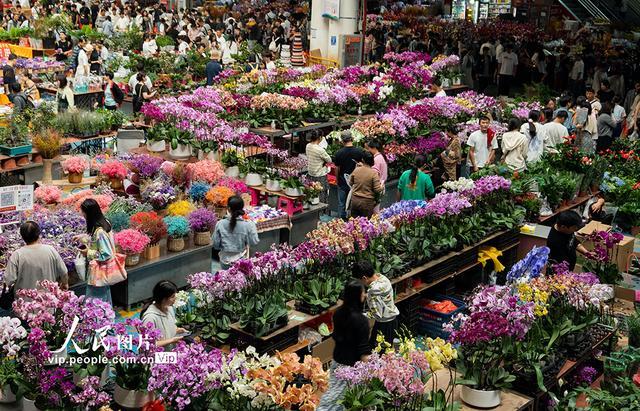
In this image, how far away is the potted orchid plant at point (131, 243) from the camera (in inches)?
326

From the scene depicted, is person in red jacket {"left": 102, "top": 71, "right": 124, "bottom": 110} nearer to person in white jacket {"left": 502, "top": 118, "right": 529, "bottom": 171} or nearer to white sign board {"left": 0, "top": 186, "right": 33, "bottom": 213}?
white sign board {"left": 0, "top": 186, "right": 33, "bottom": 213}

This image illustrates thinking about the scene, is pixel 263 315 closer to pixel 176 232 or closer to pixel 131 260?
pixel 131 260

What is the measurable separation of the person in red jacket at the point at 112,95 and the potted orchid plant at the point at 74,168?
4.78 m

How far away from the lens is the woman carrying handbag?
7418mm

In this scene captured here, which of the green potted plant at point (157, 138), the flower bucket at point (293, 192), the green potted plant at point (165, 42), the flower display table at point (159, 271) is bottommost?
the flower display table at point (159, 271)

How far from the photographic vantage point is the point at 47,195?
9.35m

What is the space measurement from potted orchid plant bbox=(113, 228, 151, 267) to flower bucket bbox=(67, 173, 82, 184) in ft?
7.88

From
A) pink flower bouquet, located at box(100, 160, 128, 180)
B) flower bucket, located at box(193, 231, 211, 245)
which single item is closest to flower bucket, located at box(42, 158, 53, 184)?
pink flower bouquet, located at box(100, 160, 128, 180)

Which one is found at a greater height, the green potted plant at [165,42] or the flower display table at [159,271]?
the green potted plant at [165,42]

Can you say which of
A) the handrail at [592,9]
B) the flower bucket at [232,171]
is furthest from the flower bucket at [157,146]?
the handrail at [592,9]

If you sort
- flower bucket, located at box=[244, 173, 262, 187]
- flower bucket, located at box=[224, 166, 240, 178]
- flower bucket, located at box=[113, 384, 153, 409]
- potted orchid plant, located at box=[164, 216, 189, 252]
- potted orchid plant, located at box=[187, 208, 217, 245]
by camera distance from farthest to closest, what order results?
flower bucket, located at box=[224, 166, 240, 178] → flower bucket, located at box=[244, 173, 262, 187] → potted orchid plant, located at box=[187, 208, 217, 245] → potted orchid plant, located at box=[164, 216, 189, 252] → flower bucket, located at box=[113, 384, 153, 409]

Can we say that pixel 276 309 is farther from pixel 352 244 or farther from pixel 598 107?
pixel 598 107

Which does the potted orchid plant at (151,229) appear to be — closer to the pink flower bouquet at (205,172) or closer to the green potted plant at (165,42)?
the pink flower bouquet at (205,172)

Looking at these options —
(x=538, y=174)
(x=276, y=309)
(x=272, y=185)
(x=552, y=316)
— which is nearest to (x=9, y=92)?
(x=272, y=185)
